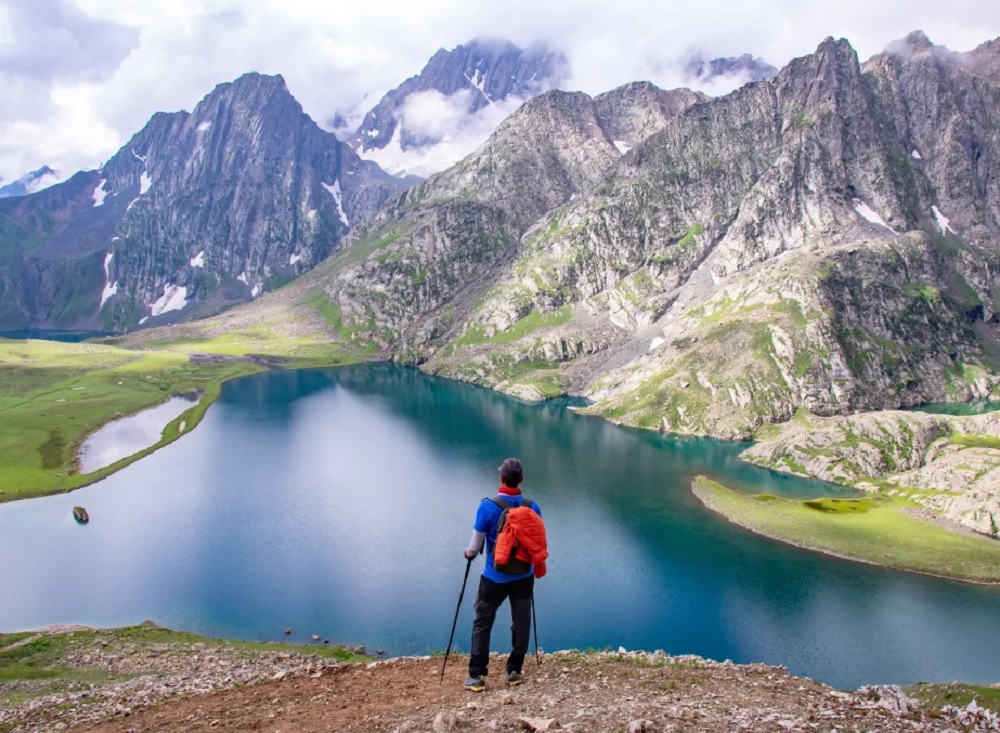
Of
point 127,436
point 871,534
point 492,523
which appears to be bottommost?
point 871,534

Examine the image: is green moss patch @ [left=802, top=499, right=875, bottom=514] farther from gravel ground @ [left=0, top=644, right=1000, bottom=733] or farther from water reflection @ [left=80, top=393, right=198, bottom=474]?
water reflection @ [left=80, top=393, right=198, bottom=474]

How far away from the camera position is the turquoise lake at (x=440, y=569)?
6009cm

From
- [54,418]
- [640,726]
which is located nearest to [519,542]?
[640,726]

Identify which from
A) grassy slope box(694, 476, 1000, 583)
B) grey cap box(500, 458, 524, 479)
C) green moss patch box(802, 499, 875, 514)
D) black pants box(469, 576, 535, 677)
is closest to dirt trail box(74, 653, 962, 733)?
black pants box(469, 576, 535, 677)

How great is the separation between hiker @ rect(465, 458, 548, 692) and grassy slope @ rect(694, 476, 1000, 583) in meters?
76.9

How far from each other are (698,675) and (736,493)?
8627 centimetres

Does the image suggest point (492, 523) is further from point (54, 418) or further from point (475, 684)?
point (54, 418)

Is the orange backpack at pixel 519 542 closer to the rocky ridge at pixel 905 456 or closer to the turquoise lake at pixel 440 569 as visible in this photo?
the turquoise lake at pixel 440 569

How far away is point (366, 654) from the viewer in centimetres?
5412

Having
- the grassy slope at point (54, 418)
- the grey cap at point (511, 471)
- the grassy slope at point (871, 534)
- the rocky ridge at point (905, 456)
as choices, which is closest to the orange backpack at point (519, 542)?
the grey cap at point (511, 471)

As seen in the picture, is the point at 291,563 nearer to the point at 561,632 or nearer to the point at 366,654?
the point at 366,654

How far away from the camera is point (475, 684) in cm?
1914

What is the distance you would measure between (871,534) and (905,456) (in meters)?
36.7

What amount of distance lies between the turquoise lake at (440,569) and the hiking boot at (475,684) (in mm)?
39935
